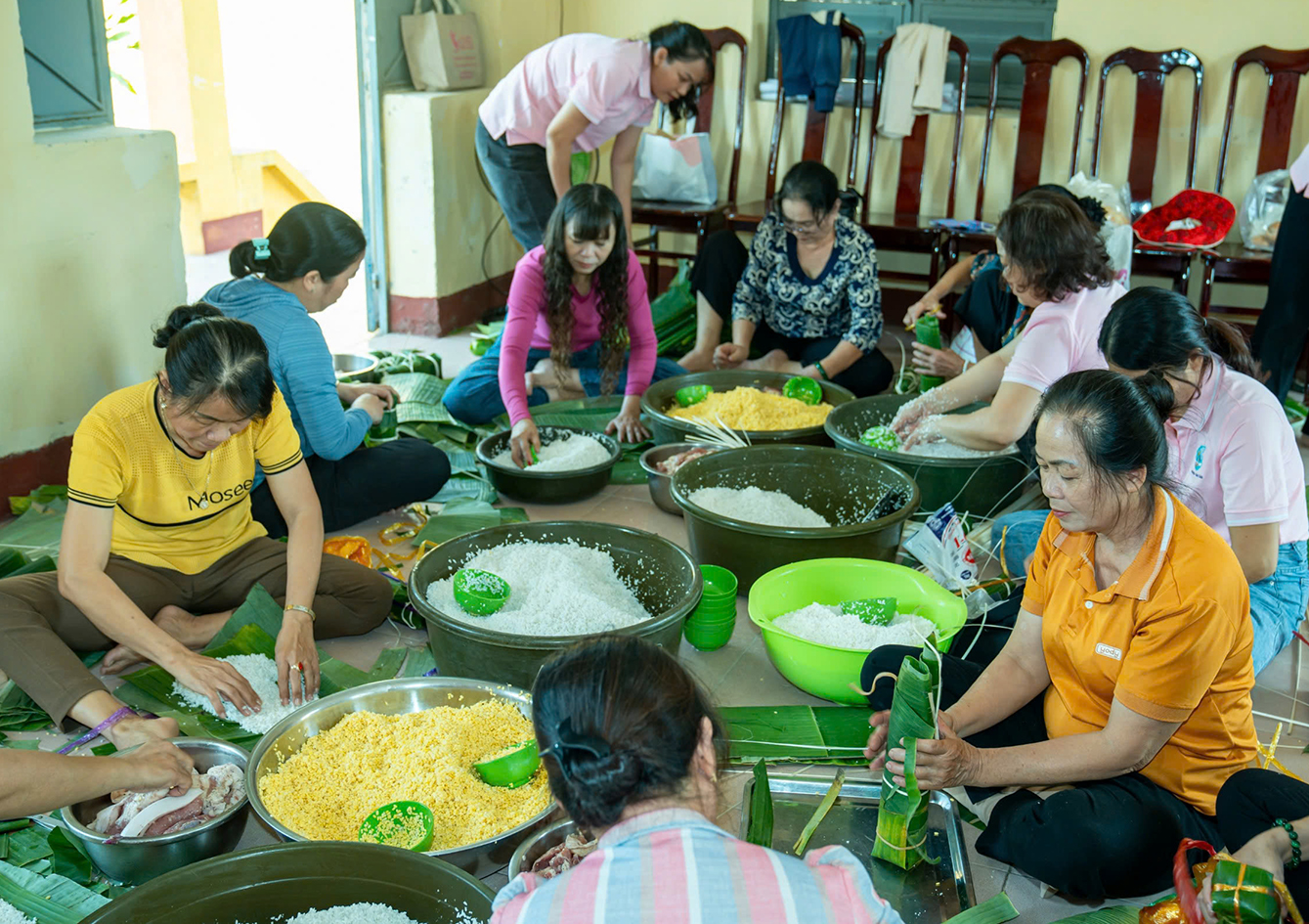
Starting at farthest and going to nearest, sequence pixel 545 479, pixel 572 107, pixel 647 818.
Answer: pixel 572 107 → pixel 545 479 → pixel 647 818

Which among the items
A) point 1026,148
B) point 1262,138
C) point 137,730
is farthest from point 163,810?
point 1262,138

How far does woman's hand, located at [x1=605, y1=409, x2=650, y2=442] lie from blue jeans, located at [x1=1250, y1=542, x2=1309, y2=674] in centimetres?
197

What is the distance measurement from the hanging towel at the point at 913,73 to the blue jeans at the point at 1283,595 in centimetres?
351

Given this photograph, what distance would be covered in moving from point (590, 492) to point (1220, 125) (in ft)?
12.0

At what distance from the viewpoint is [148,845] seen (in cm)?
167

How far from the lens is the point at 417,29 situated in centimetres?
490

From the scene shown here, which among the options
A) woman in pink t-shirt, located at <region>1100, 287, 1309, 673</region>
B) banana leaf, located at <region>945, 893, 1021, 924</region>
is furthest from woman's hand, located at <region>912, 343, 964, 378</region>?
banana leaf, located at <region>945, 893, 1021, 924</region>

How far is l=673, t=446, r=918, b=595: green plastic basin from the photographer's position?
2680mm

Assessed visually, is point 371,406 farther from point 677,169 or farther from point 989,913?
point 677,169

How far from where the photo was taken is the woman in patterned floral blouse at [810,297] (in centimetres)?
391

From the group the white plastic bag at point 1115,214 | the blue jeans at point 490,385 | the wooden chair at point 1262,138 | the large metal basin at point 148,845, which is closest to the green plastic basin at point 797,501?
the blue jeans at point 490,385

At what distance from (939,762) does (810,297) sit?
2.75 meters

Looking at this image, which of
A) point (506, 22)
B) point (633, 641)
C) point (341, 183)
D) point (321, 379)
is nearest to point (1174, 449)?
point (633, 641)

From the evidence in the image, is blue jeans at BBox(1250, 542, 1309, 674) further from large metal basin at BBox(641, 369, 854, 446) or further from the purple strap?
the purple strap
